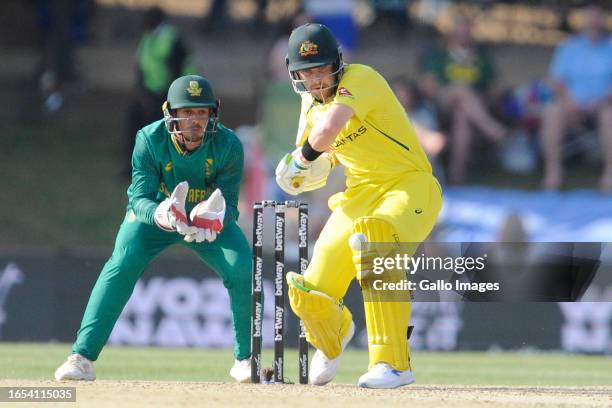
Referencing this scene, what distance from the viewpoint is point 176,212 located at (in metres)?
8.55

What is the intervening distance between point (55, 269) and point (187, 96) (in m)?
6.82

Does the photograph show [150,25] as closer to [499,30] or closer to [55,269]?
[55,269]

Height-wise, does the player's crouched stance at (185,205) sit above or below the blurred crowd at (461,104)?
below

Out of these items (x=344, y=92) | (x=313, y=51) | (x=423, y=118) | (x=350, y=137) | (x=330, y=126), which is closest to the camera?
(x=330, y=126)

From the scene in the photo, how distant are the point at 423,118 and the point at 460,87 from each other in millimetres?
982

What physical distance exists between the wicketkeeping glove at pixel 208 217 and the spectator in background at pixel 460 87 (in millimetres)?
9376

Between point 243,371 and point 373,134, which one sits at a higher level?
point 373,134

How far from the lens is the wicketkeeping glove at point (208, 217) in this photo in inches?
338

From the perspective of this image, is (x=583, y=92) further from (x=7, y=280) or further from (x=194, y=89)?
(x=194, y=89)

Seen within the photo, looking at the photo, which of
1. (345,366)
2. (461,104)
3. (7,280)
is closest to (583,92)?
(461,104)

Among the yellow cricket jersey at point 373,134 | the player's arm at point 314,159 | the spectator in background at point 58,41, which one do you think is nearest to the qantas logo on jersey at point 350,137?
the yellow cricket jersey at point 373,134

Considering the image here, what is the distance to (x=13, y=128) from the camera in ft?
67.3

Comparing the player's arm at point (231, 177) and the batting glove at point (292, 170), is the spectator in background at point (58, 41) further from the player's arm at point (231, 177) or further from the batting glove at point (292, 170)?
the batting glove at point (292, 170)

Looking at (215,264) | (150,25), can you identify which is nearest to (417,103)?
(150,25)
